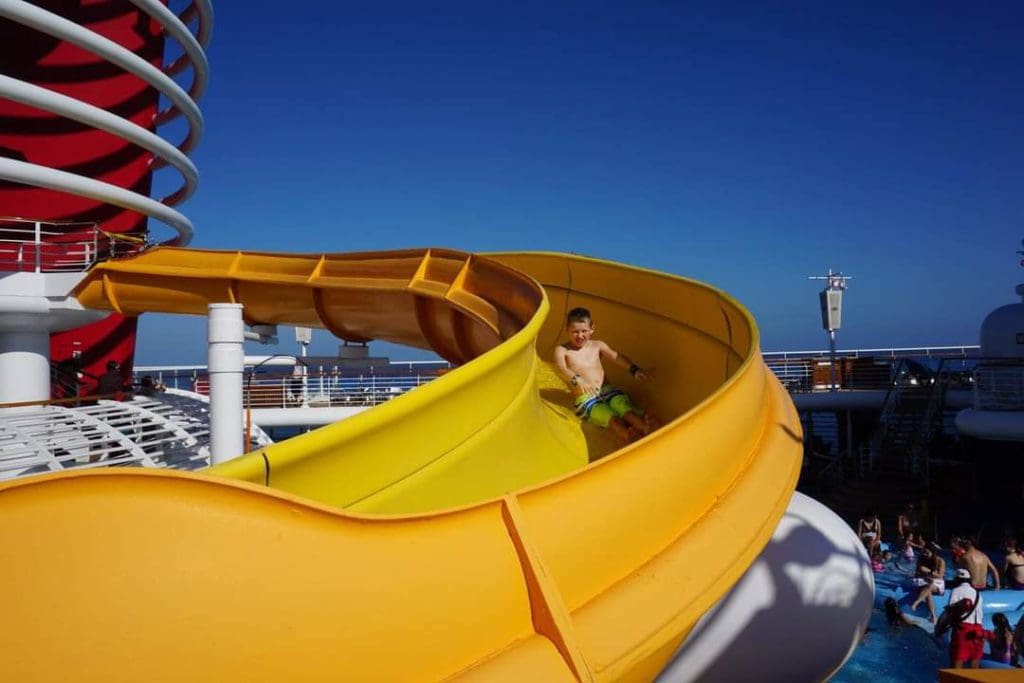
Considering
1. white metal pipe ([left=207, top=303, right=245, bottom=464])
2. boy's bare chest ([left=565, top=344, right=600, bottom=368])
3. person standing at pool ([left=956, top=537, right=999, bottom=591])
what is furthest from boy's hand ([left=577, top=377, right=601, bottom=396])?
person standing at pool ([left=956, top=537, right=999, bottom=591])

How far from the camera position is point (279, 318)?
24.2 feet

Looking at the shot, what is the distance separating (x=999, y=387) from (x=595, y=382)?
13.0 meters

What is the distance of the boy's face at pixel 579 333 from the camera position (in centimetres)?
507

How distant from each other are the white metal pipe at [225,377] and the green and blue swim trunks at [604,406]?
2.38 metres

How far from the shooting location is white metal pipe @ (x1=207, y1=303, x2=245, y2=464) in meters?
3.79

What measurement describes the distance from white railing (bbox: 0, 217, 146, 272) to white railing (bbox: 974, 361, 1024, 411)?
51.1 ft

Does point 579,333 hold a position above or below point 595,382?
above

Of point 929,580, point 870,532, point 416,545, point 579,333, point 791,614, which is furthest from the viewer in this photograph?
point 870,532

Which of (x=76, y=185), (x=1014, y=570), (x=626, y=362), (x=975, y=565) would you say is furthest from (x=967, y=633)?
(x=76, y=185)

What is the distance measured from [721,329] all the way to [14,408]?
6.54 meters

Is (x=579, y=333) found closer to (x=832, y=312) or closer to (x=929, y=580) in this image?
(x=929, y=580)

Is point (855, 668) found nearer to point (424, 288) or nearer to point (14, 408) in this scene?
point (424, 288)

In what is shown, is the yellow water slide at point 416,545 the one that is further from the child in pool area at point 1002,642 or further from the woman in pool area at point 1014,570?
the woman in pool area at point 1014,570

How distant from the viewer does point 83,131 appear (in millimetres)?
9250
